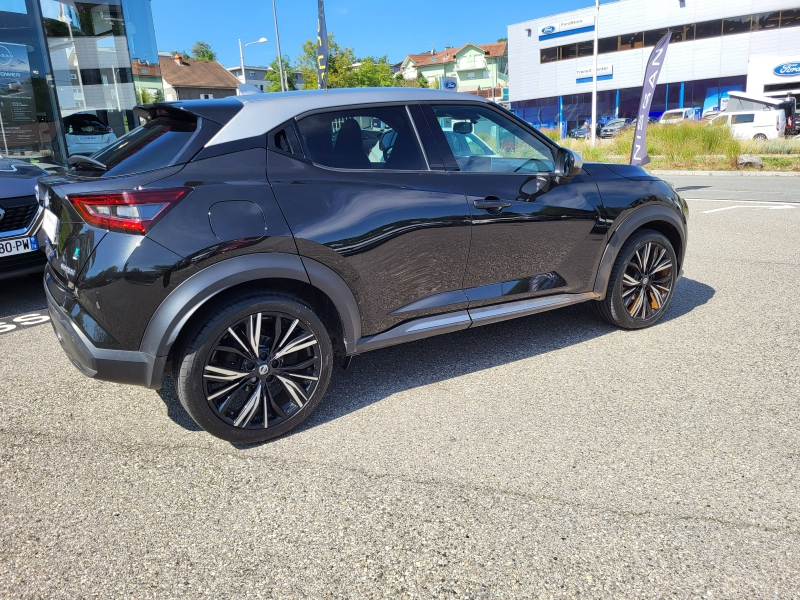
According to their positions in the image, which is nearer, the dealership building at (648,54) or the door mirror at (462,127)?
the door mirror at (462,127)

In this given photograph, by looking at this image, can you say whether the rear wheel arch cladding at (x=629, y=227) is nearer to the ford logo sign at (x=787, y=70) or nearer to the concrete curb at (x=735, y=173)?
the concrete curb at (x=735, y=173)

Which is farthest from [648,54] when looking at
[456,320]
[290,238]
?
[290,238]

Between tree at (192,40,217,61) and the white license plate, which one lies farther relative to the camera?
tree at (192,40,217,61)

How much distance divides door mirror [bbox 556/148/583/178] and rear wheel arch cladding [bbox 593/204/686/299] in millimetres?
556

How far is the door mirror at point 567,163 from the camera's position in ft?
13.1

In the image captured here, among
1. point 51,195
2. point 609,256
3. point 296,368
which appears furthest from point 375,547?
point 609,256

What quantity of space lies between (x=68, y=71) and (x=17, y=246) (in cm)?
649

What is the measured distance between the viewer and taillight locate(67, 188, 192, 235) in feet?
9.05

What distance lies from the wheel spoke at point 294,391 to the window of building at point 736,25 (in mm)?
54374

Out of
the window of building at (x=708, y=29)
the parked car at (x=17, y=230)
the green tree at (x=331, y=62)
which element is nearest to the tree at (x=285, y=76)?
the green tree at (x=331, y=62)

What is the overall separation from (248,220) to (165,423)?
1304 millimetres

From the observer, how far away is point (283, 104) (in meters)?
3.23

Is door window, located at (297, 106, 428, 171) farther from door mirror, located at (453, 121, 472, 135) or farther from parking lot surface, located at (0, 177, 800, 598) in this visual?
parking lot surface, located at (0, 177, 800, 598)

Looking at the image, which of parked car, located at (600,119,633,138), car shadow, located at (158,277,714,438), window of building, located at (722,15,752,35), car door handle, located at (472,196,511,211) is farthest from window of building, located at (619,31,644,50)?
car door handle, located at (472,196,511,211)
